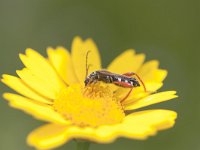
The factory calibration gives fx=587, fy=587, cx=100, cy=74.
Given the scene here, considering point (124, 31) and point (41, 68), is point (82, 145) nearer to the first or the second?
point (41, 68)

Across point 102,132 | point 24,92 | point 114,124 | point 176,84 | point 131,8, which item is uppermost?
point 131,8

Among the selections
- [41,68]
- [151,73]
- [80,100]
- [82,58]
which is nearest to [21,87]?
[80,100]

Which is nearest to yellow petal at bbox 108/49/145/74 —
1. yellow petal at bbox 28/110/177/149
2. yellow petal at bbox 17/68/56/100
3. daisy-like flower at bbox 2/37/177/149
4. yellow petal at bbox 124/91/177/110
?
daisy-like flower at bbox 2/37/177/149

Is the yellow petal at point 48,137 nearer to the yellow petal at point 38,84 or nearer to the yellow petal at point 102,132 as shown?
the yellow petal at point 102,132

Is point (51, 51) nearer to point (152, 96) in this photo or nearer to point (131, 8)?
point (152, 96)

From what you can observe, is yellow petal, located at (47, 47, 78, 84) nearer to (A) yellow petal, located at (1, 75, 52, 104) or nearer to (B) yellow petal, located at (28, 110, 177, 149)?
(A) yellow petal, located at (1, 75, 52, 104)

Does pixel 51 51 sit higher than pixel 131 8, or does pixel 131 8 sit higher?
pixel 131 8

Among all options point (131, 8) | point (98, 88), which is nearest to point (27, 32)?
point (131, 8)
